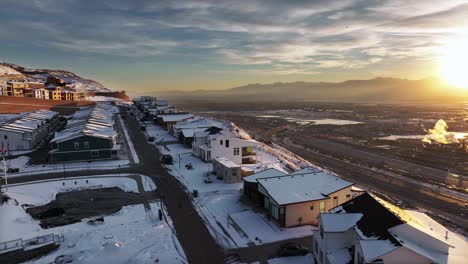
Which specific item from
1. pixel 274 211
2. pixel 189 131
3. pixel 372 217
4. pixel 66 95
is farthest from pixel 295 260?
pixel 66 95

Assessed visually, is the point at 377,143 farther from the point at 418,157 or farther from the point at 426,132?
the point at 426,132

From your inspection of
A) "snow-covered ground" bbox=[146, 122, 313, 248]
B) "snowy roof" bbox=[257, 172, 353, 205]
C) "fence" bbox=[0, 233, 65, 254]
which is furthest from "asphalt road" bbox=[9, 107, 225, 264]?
"fence" bbox=[0, 233, 65, 254]

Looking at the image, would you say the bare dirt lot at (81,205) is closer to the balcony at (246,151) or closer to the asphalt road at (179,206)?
the asphalt road at (179,206)

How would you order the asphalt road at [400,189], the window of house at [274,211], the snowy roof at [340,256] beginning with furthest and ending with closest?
the asphalt road at [400,189], the window of house at [274,211], the snowy roof at [340,256]

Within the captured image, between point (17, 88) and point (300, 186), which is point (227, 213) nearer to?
point (300, 186)

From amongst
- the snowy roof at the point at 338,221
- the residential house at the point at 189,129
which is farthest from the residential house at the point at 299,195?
the residential house at the point at 189,129

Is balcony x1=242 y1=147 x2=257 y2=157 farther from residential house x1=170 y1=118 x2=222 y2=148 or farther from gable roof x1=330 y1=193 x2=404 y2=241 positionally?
gable roof x1=330 y1=193 x2=404 y2=241
